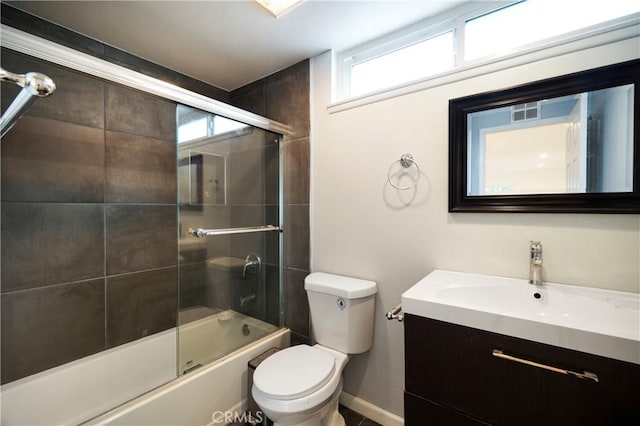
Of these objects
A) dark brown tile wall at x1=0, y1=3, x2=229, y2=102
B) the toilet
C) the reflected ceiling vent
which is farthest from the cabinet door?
dark brown tile wall at x1=0, y1=3, x2=229, y2=102

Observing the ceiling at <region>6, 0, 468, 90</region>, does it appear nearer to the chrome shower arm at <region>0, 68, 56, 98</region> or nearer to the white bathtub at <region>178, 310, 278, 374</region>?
the chrome shower arm at <region>0, 68, 56, 98</region>

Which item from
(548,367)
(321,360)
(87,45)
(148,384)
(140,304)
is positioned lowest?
(148,384)

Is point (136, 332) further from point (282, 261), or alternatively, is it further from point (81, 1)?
point (81, 1)

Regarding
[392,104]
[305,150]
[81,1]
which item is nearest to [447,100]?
[392,104]

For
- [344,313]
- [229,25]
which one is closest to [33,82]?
[229,25]

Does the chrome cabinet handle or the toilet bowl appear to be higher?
the chrome cabinet handle

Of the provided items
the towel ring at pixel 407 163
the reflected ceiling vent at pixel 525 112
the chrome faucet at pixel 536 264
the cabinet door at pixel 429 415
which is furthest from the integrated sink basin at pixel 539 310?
the reflected ceiling vent at pixel 525 112

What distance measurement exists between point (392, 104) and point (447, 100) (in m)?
0.29

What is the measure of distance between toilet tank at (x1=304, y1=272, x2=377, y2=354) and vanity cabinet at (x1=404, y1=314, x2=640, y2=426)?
1.62 ft

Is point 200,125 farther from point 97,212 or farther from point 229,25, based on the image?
point 97,212

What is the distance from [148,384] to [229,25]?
2289mm

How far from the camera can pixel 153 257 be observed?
1.79 meters

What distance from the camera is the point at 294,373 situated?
128cm

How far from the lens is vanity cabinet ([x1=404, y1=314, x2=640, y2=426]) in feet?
2.30
